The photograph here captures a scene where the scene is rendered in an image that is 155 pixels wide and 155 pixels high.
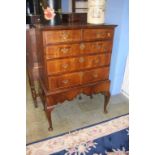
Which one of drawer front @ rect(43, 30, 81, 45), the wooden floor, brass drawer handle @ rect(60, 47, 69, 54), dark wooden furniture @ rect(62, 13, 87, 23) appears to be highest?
dark wooden furniture @ rect(62, 13, 87, 23)

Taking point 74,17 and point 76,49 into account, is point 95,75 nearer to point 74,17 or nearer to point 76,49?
point 76,49

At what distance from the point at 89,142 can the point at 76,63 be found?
2.66ft

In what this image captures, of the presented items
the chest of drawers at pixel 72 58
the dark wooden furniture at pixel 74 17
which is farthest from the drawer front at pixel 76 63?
the dark wooden furniture at pixel 74 17

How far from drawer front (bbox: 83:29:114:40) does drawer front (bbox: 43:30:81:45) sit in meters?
0.08

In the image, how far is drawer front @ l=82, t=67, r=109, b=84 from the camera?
179cm

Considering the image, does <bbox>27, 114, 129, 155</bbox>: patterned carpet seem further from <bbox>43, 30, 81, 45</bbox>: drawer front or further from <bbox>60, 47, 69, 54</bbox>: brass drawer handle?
<bbox>43, 30, 81, 45</bbox>: drawer front

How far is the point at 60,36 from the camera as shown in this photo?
148 cm

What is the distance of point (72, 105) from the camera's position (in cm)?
230

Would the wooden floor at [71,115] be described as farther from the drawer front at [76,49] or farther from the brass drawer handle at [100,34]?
the brass drawer handle at [100,34]

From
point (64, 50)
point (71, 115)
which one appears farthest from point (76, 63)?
point (71, 115)

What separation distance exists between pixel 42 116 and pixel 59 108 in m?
0.26

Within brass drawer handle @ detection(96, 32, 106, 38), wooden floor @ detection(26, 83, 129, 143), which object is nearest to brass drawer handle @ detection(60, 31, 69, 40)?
brass drawer handle @ detection(96, 32, 106, 38)
